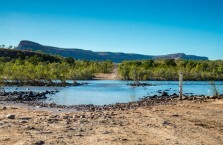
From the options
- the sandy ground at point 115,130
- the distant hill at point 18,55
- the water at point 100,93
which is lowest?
the water at point 100,93

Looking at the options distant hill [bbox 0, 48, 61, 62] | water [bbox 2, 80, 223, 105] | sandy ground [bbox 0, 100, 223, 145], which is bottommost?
water [bbox 2, 80, 223, 105]

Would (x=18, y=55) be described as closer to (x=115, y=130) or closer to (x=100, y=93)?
(x=100, y=93)

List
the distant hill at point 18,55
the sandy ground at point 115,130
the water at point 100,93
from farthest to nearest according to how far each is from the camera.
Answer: the distant hill at point 18,55, the water at point 100,93, the sandy ground at point 115,130

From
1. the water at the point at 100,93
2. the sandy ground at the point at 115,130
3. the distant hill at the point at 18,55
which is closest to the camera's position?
the sandy ground at the point at 115,130

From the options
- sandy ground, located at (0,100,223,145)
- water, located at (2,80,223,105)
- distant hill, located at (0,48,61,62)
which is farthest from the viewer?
distant hill, located at (0,48,61,62)

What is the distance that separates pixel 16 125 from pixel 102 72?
133579 mm

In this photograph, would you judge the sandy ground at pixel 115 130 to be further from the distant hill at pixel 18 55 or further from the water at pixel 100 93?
the distant hill at pixel 18 55

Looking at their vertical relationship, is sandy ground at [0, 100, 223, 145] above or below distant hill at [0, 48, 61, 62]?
below

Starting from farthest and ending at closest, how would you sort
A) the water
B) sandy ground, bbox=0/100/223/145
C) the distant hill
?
the distant hill < the water < sandy ground, bbox=0/100/223/145

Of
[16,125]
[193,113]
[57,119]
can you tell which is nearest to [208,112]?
[193,113]

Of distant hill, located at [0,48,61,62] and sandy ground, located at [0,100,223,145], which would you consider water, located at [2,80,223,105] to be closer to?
sandy ground, located at [0,100,223,145]

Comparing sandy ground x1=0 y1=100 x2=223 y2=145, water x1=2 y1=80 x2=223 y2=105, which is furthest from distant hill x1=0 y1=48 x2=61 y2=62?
sandy ground x1=0 y1=100 x2=223 y2=145

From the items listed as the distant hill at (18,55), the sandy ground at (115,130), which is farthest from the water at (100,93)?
the distant hill at (18,55)

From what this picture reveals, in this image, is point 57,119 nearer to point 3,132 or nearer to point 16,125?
point 16,125
